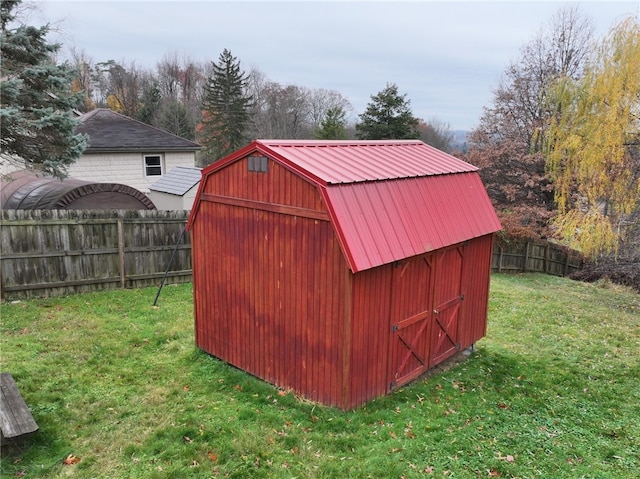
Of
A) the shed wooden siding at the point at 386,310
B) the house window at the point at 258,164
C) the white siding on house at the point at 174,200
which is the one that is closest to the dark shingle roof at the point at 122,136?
the white siding on house at the point at 174,200

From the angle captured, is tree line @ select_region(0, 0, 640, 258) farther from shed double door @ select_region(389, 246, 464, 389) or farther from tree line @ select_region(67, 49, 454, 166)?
shed double door @ select_region(389, 246, 464, 389)

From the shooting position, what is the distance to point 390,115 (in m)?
31.2

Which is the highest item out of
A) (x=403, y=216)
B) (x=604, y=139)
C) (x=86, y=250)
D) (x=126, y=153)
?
(x=604, y=139)

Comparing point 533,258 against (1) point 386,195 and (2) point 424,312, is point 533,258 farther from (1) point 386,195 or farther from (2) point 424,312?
(1) point 386,195

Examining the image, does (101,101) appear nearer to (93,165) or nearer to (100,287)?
(93,165)

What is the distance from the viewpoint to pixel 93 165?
18984 millimetres

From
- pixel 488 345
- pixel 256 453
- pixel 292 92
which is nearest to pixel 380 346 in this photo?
pixel 256 453

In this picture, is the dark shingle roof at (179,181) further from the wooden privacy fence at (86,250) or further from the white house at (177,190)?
the wooden privacy fence at (86,250)

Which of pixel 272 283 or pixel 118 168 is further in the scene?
pixel 118 168

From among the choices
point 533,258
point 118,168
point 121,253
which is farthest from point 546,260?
point 118,168

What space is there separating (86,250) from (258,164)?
6666 millimetres

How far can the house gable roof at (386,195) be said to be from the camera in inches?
222

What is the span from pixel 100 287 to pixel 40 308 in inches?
62.6

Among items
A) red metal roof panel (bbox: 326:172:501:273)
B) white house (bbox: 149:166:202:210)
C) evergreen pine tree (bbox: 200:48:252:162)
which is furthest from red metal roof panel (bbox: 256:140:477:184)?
evergreen pine tree (bbox: 200:48:252:162)
